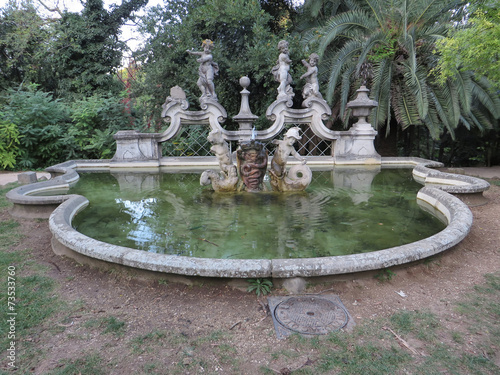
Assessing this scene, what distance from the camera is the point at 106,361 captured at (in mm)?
2180

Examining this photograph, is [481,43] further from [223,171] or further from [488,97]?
[488,97]

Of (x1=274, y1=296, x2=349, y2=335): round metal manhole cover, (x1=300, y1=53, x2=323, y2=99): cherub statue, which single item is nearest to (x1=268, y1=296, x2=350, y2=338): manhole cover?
(x1=274, y1=296, x2=349, y2=335): round metal manhole cover

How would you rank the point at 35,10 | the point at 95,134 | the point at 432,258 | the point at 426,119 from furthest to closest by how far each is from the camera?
the point at 35,10 → the point at 95,134 → the point at 426,119 → the point at 432,258

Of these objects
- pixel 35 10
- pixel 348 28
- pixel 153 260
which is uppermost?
pixel 35 10

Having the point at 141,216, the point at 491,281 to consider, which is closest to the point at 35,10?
the point at 141,216

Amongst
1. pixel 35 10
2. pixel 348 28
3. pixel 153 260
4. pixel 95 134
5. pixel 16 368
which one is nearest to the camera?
pixel 16 368

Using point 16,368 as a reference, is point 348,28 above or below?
above

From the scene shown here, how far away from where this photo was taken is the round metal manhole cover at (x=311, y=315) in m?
2.49

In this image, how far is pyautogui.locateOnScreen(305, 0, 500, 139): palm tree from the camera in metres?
9.73

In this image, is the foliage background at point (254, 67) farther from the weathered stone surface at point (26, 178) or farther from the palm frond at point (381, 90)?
the weathered stone surface at point (26, 178)

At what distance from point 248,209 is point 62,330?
3.21m

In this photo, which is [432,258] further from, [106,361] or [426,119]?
[426,119]

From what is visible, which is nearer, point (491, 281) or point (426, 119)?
point (491, 281)

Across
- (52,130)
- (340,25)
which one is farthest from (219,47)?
(52,130)
